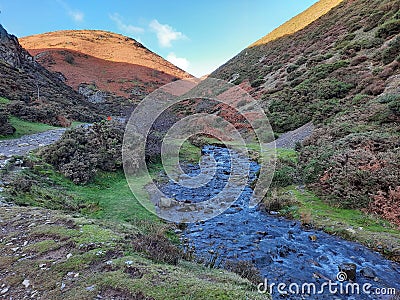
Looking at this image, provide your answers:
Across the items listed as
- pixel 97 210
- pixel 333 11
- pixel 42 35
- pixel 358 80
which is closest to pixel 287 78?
pixel 358 80

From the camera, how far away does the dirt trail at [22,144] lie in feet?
37.4

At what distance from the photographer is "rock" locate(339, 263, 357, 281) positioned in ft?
19.9

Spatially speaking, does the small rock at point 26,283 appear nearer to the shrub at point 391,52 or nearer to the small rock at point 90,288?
the small rock at point 90,288

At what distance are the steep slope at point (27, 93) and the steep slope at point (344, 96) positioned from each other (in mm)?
20383

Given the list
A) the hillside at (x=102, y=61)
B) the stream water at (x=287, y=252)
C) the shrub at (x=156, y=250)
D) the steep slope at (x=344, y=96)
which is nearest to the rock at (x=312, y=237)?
the stream water at (x=287, y=252)

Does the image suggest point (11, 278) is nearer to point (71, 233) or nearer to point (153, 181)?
point (71, 233)

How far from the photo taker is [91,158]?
12477 millimetres

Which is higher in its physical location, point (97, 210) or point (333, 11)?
point (333, 11)

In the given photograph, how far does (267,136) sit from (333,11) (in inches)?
1422

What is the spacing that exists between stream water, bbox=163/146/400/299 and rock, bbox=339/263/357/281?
138 millimetres

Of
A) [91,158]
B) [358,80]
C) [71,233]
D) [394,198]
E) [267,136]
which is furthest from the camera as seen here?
[267,136]

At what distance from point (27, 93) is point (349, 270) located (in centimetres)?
2905

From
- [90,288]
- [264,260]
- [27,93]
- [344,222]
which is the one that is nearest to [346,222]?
[344,222]

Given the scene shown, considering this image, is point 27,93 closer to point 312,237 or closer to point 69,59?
point 312,237
